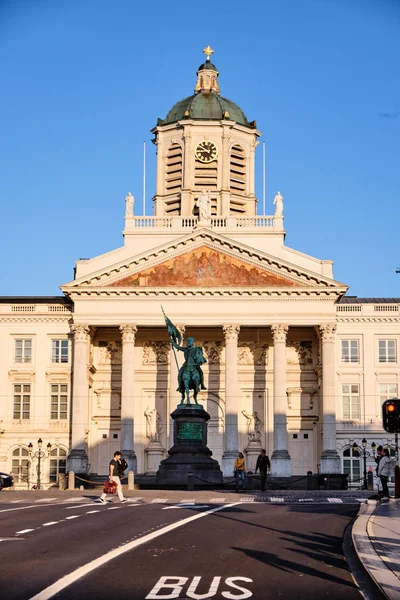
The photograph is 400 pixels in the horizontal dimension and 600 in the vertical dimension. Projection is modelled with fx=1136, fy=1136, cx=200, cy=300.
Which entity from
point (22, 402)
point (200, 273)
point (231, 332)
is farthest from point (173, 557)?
point (22, 402)

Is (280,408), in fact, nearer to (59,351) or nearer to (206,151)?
(59,351)

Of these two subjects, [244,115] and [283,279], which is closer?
[283,279]

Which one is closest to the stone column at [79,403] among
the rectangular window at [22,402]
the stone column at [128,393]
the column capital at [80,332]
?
the column capital at [80,332]

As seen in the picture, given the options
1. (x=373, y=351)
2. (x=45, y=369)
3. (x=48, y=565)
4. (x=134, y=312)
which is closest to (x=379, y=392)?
(x=373, y=351)

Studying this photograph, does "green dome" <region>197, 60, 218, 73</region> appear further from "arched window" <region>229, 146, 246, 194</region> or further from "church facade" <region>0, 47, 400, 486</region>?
"church facade" <region>0, 47, 400, 486</region>

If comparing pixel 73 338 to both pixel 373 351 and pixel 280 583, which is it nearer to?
pixel 373 351

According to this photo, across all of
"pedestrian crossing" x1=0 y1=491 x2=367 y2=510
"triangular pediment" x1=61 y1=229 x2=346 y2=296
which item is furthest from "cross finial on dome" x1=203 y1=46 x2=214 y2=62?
"pedestrian crossing" x1=0 y1=491 x2=367 y2=510

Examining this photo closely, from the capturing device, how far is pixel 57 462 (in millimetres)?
77750

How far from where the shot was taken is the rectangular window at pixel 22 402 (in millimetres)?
78500

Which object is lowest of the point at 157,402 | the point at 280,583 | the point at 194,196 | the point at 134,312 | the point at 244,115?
the point at 280,583

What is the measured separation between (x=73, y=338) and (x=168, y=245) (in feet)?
29.9

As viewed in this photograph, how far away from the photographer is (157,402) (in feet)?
260

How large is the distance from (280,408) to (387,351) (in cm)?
1058

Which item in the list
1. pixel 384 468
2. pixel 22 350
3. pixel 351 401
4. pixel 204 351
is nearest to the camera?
pixel 384 468
